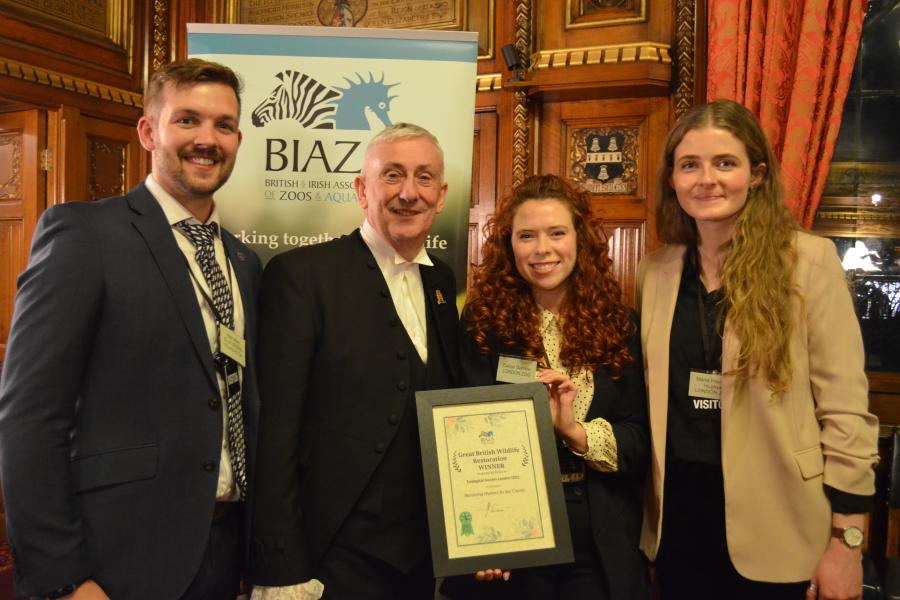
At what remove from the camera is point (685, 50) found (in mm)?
3607

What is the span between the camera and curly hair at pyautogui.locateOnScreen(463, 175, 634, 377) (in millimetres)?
1984

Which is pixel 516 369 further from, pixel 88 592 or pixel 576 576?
pixel 88 592

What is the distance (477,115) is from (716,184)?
7.72 ft

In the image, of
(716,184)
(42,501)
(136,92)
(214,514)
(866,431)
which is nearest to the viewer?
(42,501)

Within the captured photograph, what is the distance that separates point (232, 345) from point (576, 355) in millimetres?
904

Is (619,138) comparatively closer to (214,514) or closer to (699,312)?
(699,312)

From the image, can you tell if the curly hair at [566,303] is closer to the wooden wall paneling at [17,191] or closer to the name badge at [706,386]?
the name badge at [706,386]

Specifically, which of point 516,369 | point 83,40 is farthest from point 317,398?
point 83,40

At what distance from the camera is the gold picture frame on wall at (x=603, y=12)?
146 inches

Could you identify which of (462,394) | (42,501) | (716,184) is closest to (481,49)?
(716,184)

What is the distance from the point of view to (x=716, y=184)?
77.5 inches

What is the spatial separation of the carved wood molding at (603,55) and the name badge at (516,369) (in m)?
2.27

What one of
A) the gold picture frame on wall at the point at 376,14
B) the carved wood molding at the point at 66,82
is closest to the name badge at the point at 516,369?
the gold picture frame on wall at the point at 376,14

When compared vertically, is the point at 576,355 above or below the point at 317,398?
above
